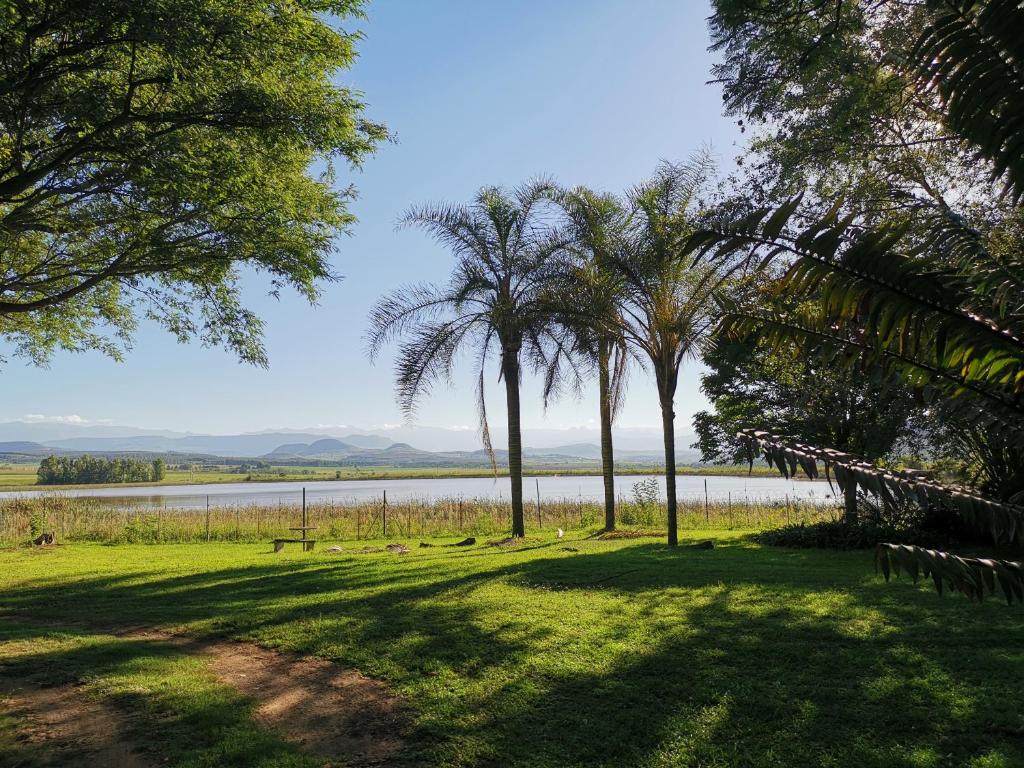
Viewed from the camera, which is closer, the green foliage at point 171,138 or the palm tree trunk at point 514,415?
the green foliage at point 171,138

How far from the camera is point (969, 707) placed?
13.2 ft

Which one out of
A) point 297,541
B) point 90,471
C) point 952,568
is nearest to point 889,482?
point 952,568

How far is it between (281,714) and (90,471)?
109 m

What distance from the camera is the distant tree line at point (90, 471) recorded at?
88688 millimetres

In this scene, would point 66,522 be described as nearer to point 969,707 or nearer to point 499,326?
point 499,326

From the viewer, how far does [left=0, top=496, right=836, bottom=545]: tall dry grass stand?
18875mm

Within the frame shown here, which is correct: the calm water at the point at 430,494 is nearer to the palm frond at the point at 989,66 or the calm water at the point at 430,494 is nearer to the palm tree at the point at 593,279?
the palm tree at the point at 593,279

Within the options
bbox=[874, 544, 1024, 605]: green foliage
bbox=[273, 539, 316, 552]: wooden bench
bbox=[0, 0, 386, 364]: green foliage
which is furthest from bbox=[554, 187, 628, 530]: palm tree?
bbox=[874, 544, 1024, 605]: green foliage

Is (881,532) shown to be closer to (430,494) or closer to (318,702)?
(318,702)

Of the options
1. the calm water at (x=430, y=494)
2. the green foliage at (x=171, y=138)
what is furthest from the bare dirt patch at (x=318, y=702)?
the calm water at (x=430, y=494)

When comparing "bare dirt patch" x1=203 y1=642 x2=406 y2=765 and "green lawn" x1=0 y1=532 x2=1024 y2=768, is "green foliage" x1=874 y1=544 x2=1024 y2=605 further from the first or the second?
"bare dirt patch" x1=203 y1=642 x2=406 y2=765

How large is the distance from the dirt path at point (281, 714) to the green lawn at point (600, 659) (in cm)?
14

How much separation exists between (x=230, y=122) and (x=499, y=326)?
831 centimetres

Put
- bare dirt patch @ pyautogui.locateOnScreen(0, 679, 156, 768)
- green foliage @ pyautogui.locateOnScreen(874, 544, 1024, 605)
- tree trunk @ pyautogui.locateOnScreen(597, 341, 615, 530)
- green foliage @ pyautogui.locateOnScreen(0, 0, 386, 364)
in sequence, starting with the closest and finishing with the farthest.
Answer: green foliage @ pyautogui.locateOnScreen(874, 544, 1024, 605), bare dirt patch @ pyautogui.locateOnScreen(0, 679, 156, 768), green foliage @ pyautogui.locateOnScreen(0, 0, 386, 364), tree trunk @ pyautogui.locateOnScreen(597, 341, 615, 530)
